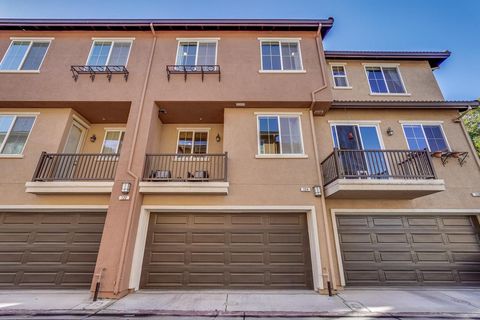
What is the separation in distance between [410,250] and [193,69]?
33.9ft

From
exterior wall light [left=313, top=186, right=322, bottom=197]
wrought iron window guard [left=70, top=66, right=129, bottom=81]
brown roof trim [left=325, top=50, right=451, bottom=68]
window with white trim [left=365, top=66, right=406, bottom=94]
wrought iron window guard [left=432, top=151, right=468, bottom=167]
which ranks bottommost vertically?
exterior wall light [left=313, top=186, right=322, bottom=197]

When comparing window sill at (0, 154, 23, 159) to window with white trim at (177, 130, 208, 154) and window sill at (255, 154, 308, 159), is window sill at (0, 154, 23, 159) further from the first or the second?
window sill at (255, 154, 308, 159)

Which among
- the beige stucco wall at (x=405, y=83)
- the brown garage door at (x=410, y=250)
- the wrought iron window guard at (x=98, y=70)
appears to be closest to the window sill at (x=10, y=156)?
the wrought iron window guard at (x=98, y=70)

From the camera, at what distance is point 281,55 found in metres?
8.47

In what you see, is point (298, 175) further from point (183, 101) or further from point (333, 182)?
point (183, 101)

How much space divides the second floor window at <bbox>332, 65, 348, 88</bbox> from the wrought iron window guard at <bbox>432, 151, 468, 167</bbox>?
4488mm

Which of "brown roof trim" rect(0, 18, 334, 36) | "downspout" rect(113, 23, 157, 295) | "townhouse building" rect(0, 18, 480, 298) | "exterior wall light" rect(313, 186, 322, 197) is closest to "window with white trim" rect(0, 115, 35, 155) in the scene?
"townhouse building" rect(0, 18, 480, 298)

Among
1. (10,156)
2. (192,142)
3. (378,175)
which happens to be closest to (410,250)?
(378,175)

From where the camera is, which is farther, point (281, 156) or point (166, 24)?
point (166, 24)

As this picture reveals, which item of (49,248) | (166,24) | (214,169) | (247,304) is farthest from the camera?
(166,24)

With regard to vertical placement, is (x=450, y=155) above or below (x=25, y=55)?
below

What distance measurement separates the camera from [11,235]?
653cm

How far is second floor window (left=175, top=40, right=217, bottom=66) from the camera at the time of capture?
8.30m

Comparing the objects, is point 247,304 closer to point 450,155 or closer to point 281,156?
point 281,156
